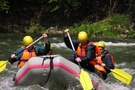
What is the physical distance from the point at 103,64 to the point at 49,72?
1.73 meters

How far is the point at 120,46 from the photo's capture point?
47.9 feet

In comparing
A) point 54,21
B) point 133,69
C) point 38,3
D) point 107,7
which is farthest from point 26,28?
point 133,69

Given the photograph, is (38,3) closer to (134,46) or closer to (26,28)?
(26,28)

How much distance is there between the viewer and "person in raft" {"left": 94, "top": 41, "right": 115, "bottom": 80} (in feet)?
24.8

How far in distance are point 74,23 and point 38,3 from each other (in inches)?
183

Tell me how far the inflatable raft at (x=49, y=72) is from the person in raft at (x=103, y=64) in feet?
3.15

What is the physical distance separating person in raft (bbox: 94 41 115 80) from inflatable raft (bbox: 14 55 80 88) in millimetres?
960

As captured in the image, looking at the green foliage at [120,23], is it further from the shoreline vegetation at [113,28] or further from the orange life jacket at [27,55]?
the orange life jacket at [27,55]

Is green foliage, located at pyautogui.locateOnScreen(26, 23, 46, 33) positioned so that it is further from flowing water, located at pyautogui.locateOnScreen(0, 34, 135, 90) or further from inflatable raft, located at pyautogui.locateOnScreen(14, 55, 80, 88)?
inflatable raft, located at pyautogui.locateOnScreen(14, 55, 80, 88)

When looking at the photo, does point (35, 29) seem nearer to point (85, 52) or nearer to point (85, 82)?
point (85, 52)

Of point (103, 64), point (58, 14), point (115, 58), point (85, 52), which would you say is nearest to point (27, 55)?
point (85, 52)

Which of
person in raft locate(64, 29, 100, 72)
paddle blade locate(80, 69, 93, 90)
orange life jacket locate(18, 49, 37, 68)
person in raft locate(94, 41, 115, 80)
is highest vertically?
orange life jacket locate(18, 49, 37, 68)

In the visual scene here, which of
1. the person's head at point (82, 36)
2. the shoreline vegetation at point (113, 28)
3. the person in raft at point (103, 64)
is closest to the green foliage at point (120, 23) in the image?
the shoreline vegetation at point (113, 28)

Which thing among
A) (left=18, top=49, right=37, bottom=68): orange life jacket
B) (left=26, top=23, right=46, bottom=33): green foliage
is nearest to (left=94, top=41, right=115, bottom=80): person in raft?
(left=18, top=49, right=37, bottom=68): orange life jacket
